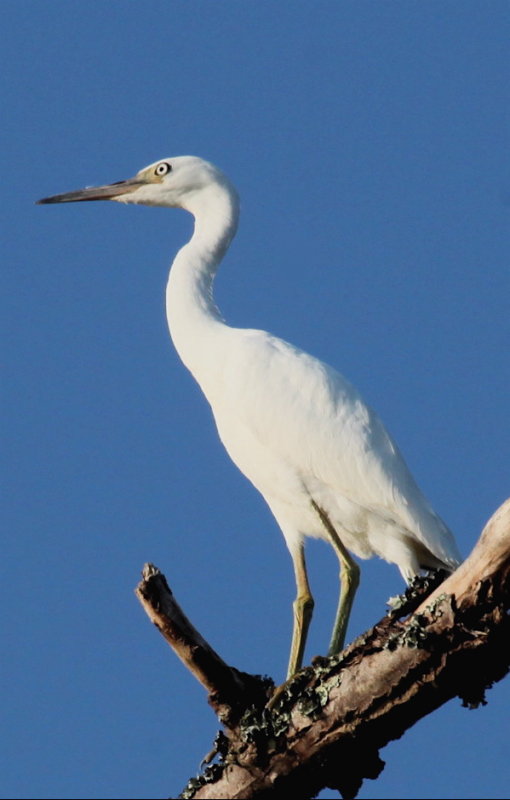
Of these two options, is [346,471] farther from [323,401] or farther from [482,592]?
[482,592]

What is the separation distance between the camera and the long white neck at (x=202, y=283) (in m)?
9.30

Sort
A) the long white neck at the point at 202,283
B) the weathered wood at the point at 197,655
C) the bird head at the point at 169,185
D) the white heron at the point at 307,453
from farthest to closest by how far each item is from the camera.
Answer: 1. the bird head at the point at 169,185
2. the long white neck at the point at 202,283
3. the white heron at the point at 307,453
4. the weathered wood at the point at 197,655

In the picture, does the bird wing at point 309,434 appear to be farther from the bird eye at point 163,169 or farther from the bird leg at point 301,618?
the bird eye at point 163,169

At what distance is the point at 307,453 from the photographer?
8891mm

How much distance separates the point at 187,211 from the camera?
34.1 feet

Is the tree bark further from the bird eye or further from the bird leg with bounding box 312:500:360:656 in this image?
the bird eye

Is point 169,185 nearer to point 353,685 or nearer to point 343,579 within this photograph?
point 343,579

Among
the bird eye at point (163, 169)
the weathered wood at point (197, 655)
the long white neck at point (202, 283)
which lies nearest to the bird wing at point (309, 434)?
the long white neck at point (202, 283)

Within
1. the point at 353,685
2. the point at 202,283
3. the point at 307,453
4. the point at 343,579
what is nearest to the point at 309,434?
the point at 307,453

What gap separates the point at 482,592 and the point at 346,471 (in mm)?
2837

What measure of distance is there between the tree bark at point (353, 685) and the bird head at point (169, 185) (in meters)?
4.22

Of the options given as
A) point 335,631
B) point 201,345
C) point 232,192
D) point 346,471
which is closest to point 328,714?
point 335,631

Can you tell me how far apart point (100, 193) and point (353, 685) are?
535 cm

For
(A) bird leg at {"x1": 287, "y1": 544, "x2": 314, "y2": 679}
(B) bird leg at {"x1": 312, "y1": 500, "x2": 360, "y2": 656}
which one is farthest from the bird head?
(A) bird leg at {"x1": 287, "y1": 544, "x2": 314, "y2": 679}
